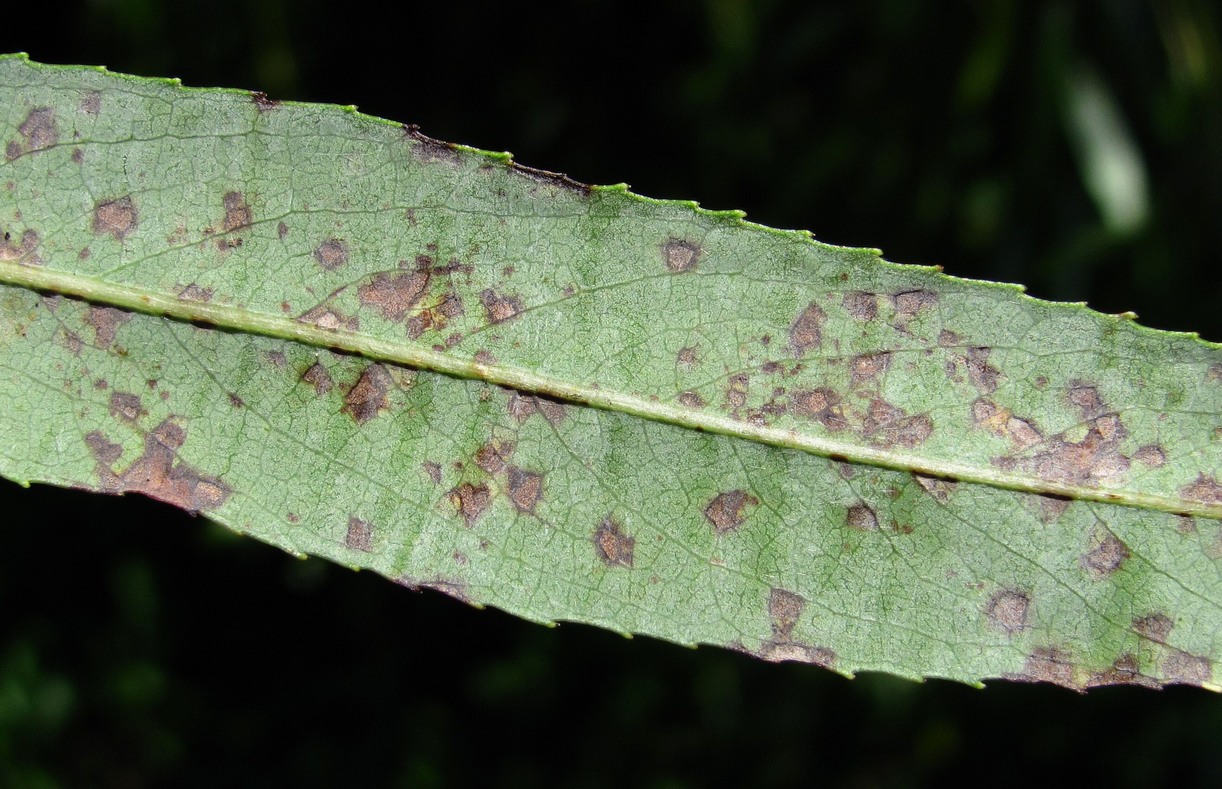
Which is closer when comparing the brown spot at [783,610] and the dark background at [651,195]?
the brown spot at [783,610]

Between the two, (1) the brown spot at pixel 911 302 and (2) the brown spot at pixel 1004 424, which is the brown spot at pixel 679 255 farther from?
(2) the brown spot at pixel 1004 424

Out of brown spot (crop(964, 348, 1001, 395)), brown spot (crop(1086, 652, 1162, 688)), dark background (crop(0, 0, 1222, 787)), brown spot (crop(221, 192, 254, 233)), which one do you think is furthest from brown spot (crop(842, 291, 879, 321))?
dark background (crop(0, 0, 1222, 787))

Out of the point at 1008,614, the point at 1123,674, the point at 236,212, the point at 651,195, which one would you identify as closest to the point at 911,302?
the point at 1008,614

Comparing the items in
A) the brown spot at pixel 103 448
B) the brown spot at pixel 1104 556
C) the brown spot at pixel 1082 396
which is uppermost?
the brown spot at pixel 1082 396

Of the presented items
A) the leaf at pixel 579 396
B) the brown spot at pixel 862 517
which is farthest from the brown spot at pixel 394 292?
the brown spot at pixel 862 517

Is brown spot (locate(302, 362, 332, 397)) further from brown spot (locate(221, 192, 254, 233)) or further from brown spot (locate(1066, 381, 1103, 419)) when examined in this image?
brown spot (locate(1066, 381, 1103, 419))

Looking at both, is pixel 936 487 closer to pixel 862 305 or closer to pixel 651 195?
pixel 862 305
